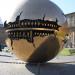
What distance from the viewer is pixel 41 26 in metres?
12.1

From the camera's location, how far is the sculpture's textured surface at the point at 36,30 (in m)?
12.0

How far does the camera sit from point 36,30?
12016 millimetres

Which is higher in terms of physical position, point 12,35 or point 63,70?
point 12,35

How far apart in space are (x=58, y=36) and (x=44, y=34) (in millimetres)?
779

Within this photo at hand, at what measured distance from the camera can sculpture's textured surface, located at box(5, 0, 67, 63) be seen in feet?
39.4

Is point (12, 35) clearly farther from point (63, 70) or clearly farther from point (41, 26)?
point (63, 70)

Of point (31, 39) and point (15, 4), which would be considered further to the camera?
point (15, 4)

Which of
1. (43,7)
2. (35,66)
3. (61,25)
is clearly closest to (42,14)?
(43,7)

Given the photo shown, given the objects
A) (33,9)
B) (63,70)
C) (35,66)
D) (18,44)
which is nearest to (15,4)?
(33,9)

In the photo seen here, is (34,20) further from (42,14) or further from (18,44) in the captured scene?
(18,44)

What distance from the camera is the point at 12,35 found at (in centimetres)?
1250

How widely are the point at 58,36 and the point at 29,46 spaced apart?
141 centimetres

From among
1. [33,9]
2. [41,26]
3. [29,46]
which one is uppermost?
[33,9]

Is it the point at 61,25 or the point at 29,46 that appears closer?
the point at 29,46
